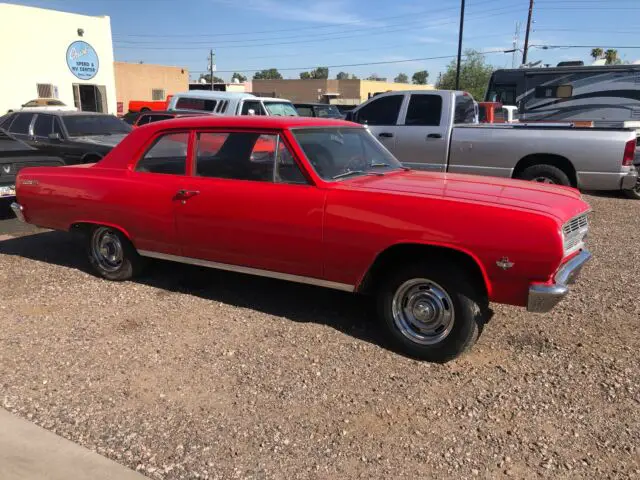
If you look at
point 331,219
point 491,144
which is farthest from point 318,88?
point 331,219

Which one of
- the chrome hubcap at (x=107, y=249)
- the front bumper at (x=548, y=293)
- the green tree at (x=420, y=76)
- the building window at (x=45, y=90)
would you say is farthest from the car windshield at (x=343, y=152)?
the green tree at (x=420, y=76)

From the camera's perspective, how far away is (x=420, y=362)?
3.77 metres

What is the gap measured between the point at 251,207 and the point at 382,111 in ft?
19.9

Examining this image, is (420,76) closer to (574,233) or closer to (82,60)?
(82,60)

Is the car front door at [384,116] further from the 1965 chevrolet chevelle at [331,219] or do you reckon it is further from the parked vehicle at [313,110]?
the parked vehicle at [313,110]

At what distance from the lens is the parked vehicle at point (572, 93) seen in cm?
1321

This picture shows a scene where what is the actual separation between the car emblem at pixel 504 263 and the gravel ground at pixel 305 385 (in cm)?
74

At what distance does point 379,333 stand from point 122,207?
253 cm

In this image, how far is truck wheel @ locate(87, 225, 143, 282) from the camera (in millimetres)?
5121

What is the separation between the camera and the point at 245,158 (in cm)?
444

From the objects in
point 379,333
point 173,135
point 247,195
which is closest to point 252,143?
point 247,195

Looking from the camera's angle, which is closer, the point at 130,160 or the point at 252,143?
the point at 252,143

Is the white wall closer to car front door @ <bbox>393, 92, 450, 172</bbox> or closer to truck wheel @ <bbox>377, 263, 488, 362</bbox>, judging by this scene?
car front door @ <bbox>393, 92, 450, 172</bbox>

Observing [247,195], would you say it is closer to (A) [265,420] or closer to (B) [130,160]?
(B) [130,160]
